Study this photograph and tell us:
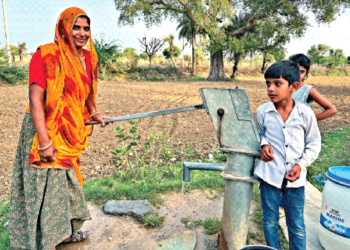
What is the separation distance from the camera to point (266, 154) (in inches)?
56.6

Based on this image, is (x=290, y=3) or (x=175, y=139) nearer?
(x=175, y=139)

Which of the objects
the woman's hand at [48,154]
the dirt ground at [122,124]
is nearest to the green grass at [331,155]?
the dirt ground at [122,124]

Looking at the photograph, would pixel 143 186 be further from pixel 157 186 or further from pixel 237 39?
pixel 237 39

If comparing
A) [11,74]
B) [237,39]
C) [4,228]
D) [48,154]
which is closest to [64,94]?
[48,154]

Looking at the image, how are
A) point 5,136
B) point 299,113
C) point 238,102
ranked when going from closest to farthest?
point 238,102, point 299,113, point 5,136

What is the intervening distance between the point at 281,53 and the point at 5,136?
1498 centimetres

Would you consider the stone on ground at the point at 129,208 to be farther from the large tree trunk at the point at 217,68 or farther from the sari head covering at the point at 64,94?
Answer: the large tree trunk at the point at 217,68

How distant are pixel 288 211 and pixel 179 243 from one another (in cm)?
86

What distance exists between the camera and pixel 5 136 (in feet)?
15.3

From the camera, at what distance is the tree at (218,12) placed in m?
14.5

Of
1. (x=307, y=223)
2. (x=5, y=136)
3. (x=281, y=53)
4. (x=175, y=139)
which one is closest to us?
(x=307, y=223)

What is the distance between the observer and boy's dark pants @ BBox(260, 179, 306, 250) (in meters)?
1.58

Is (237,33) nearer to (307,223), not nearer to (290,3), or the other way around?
(290,3)

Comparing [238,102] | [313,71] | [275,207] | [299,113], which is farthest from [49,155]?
[313,71]
